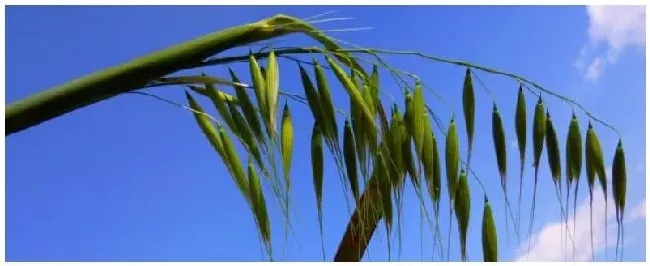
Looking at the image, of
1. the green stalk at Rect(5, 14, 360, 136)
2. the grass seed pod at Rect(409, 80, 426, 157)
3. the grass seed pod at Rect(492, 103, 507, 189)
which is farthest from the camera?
the grass seed pod at Rect(492, 103, 507, 189)

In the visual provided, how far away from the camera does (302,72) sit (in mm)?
1025

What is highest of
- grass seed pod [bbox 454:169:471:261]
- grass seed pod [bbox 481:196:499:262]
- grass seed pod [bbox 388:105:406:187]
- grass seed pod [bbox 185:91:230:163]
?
grass seed pod [bbox 185:91:230:163]

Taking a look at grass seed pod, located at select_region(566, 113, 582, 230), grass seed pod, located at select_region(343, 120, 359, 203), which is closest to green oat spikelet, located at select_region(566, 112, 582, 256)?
grass seed pod, located at select_region(566, 113, 582, 230)

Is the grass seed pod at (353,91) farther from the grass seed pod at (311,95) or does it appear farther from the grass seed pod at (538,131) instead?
the grass seed pod at (538,131)

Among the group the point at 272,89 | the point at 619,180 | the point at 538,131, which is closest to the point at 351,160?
the point at 272,89

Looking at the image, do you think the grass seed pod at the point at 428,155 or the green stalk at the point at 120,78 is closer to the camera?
the green stalk at the point at 120,78

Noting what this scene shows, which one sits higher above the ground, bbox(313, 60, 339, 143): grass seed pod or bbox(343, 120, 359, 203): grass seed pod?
bbox(313, 60, 339, 143): grass seed pod

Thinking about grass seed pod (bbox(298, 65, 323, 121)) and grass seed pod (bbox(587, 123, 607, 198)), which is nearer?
grass seed pod (bbox(298, 65, 323, 121))

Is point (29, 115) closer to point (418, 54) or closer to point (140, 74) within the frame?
point (140, 74)

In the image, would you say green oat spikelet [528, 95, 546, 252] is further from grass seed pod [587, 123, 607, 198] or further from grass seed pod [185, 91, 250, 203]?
grass seed pod [185, 91, 250, 203]

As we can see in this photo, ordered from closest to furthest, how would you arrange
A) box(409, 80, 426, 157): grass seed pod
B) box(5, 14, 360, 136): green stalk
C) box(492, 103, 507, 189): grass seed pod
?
1. box(5, 14, 360, 136): green stalk
2. box(409, 80, 426, 157): grass seed pod
3. box(492, 103, 507, 189): grass seed pod

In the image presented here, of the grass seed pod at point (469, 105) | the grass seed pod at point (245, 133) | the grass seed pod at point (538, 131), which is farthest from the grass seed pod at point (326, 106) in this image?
the grass seed pod at point (538, 131)

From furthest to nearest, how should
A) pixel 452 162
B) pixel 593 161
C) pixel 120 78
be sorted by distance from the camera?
1. pixel 593 161
2. pixel 452 162
3. pixel 120 78

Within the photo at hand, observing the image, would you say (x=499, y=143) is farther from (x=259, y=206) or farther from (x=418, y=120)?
(x=259, y=206)
